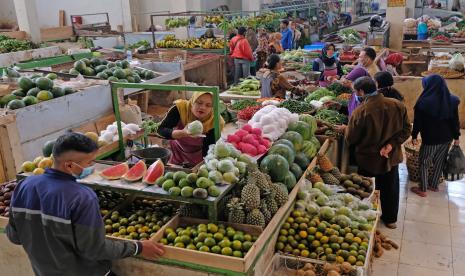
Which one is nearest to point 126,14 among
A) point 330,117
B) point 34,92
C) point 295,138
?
point 34,92

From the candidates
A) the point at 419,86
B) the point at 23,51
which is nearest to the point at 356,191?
the point at 419,86

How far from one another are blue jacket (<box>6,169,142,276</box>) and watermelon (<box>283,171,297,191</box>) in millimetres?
1701

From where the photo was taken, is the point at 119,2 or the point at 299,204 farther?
the point at 119,2

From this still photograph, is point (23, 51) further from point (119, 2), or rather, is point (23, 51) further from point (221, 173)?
point (221, 173)

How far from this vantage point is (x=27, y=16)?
12.4 m

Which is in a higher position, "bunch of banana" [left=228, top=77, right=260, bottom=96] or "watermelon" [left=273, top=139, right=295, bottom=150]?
"watermelon" [left=273, top=139, right=295, bottom=150]

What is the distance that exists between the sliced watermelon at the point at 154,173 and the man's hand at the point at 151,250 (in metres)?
0.50

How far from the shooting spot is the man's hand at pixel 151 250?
2.73 meters

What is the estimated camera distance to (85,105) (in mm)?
5305

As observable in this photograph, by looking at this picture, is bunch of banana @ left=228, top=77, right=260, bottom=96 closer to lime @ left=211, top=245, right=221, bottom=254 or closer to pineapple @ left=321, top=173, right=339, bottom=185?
pineapple @ left=321, top=173, right=339, bottom=185

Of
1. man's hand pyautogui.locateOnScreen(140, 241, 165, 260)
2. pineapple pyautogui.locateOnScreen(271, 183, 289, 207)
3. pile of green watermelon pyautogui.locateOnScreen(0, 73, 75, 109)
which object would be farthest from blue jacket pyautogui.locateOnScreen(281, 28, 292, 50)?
man's hand pyautogui.locateOnScreen(140, 241, 165, 260)

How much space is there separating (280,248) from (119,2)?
15.7m

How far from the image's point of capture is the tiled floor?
13.7 feet

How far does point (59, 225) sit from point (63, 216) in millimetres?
66
